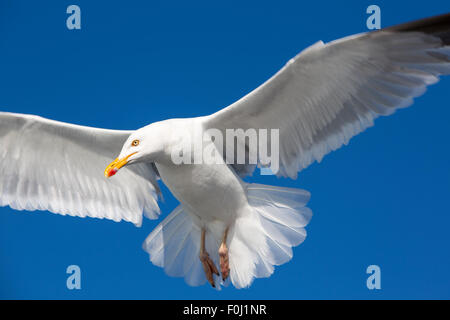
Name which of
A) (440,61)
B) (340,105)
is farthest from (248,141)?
(440,61)

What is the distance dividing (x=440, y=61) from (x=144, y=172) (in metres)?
2.33

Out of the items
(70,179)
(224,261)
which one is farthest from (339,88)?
(70,179)

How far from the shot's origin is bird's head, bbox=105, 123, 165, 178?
358 cm

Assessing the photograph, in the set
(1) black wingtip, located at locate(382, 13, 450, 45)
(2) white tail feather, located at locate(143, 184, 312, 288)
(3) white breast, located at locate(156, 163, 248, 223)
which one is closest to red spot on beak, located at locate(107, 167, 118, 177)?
(3) white breast, located at locate(156, 163, 248, 223)

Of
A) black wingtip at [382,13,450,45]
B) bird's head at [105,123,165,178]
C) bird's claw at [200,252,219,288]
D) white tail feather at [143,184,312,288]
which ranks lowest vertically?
bird's claw at [200,252,219,288]

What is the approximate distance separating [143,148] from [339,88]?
4.26 feet

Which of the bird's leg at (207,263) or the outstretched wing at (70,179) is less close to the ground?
the outstretched wing at (70,179)

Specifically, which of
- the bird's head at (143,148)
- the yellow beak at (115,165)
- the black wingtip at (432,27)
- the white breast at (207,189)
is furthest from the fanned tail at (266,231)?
the black wingtip at (432,27)

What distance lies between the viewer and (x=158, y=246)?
14.0 ft

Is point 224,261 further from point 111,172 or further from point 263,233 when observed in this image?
point 111,172

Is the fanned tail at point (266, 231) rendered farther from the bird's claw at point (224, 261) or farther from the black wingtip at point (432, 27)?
the black wingtip at point (432, 27)

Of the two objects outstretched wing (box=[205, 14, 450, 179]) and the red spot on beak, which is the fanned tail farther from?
the red spot on beak

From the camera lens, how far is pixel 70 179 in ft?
14.8

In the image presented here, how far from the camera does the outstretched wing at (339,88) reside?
3.28 m
